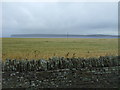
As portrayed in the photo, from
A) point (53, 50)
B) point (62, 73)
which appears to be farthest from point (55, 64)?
point (53, 50)

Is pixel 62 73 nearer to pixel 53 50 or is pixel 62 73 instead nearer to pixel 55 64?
pixel 55 64

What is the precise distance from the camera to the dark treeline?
7.24 meters

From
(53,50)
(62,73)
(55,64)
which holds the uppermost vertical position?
(53,50)

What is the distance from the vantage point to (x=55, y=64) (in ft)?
24.4

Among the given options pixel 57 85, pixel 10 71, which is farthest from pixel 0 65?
pixel 57 85

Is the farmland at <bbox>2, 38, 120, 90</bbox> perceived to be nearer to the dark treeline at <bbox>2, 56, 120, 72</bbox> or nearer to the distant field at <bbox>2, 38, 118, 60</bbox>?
the dark treeline at <bbox>2, 56, 120, 72</bbox>

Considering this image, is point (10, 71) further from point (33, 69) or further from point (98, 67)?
point (98, 67)

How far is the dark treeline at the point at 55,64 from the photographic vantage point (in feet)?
23.8

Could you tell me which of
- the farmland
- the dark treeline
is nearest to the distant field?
the dark treeline

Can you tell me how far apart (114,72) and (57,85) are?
2.61 meters

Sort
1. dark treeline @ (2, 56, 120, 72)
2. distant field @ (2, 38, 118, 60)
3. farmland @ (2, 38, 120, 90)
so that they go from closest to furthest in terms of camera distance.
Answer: farmland @ (2, 38, 120, 90) → dark treeline @ (2, 56, 120, 72) → distant field @ (2, 38, 118, 60)

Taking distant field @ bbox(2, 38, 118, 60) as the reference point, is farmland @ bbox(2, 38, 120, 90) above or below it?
below

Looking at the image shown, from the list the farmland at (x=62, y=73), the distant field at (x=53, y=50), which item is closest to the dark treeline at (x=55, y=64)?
the farmland at (x=62, y=73)

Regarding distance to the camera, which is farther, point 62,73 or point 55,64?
point 55,64
